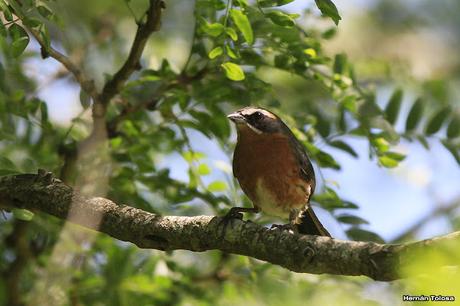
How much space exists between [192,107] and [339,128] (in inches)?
46.0

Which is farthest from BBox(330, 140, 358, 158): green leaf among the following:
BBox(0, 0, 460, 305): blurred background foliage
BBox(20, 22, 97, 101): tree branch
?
BBox(20, 22, 97, 101): tree branch

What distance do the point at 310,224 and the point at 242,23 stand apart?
2.11 metres

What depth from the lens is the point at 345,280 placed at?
5344 mm

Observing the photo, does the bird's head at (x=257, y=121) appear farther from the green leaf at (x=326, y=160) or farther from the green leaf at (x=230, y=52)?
the green leaf at (x=230, y=52)

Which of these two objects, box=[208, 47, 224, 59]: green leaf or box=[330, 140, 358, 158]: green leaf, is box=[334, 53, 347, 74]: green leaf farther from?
box=[208, 47, 224, 59]: green leaf

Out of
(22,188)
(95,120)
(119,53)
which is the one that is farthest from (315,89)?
(22,188)

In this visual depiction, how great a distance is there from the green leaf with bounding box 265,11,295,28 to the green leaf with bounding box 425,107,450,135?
175cm

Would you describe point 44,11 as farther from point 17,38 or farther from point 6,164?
point 6,164

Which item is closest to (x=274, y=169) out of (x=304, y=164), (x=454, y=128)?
(x=304, y=164)

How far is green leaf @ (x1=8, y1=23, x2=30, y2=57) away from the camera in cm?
418

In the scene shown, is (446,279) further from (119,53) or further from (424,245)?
(119,53)

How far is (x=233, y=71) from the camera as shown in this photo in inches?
179

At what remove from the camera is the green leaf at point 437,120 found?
218 inches

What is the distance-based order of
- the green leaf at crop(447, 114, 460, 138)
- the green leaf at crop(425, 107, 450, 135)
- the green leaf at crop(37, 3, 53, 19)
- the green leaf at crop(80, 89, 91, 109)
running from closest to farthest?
1. the green leaf at crop(37, 3, 53, 19)
2. the green leaf at crop(80, 89, 91, 109)
3. the green leaf at crop(447, 114, 460, 138)
4. the green leaf at crop(425, 107, 450, 135)
